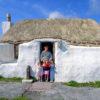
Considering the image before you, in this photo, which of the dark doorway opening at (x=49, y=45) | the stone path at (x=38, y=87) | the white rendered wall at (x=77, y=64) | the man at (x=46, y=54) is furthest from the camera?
the dark doorway opening at (x=49, y=45)

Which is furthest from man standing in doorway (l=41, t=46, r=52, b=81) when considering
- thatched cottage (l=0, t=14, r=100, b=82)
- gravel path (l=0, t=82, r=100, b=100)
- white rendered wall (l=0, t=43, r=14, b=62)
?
white rendered wall (l=0, t=43, r=14, b=62)

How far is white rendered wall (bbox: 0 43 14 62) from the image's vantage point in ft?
67.2

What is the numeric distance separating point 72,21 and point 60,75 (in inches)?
209

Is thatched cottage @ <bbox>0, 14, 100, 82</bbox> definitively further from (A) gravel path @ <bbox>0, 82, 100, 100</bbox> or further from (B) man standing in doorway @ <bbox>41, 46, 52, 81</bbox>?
(A) gravel path @ <bbox>0, 82, 100, 100</bbox>

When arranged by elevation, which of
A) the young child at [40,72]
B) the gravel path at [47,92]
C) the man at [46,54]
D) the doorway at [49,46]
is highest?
the doorway at [49,46]

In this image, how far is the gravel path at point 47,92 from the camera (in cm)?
1362

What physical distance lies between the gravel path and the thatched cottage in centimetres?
248

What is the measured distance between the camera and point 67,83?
17516mm

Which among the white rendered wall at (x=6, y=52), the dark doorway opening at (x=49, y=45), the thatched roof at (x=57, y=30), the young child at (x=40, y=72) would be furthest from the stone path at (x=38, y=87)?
the white rendered wall at (x=6, y=52)

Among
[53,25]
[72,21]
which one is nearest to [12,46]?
[53,25]

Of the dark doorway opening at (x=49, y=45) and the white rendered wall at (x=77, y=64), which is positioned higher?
the dark doorway opening at (x=49, y=45)

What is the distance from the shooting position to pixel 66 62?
18469 millimetres

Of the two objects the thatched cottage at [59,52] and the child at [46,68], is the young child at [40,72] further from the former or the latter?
the thatched cottage at [59,52]

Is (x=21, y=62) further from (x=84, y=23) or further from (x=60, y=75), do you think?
(x=84, y=23)
